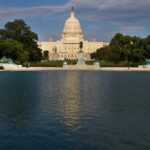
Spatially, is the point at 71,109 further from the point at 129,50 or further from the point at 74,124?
the point at 129,50

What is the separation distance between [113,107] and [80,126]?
6.75 metres

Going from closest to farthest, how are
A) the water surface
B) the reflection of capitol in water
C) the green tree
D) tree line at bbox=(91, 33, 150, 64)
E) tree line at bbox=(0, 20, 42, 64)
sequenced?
the water surface, the reflection of capitol in water, the green tree, tree line at bbox=(0, 20, 42, 64), tree line at bbox=(91, 33, 150, 64)

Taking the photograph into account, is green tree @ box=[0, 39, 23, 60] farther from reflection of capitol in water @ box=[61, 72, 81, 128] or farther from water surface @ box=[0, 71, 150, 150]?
water surface @ box=[0, 71, 150, 150]

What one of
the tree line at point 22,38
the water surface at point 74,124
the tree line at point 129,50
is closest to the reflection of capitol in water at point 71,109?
the water surface at point 74,124

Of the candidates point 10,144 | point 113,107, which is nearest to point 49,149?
point 10,144

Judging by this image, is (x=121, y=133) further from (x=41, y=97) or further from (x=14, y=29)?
(x=14, y=29)

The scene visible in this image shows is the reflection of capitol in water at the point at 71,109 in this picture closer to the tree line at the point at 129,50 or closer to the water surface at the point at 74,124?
the water surface at the point at 74,124

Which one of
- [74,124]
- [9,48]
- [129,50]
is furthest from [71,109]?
[129,50]

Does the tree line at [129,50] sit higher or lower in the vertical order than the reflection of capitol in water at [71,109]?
higher

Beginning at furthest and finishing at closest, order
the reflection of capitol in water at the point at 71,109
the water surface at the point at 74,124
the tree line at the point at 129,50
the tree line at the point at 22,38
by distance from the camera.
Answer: the tree line at the point at 129,50, the tree line at the point at 22,38, the reflection of capitol in water at the point at 71,109, the water surface at the point at 74,124

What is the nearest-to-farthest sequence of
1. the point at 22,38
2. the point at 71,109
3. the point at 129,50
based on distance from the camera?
the point at 71,109
the point at 129,50
the point at 22,38

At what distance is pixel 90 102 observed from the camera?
97.2ft

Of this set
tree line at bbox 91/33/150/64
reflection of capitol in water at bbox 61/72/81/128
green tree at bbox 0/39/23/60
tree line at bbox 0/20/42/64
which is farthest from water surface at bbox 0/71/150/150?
tree line at bbox 91/33/150/64

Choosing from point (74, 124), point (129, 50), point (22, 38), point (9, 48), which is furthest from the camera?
point (22, 38)
